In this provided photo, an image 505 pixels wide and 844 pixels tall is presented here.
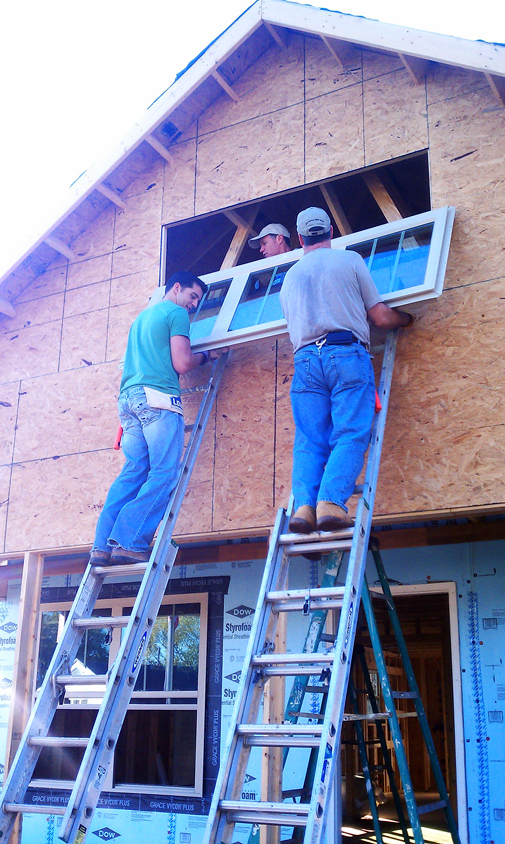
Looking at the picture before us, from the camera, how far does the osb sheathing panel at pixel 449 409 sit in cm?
394

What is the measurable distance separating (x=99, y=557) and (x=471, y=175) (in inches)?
119

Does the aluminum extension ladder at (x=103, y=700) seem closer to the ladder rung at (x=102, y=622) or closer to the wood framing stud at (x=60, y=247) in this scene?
the ladder rung at (x=102, y=622)

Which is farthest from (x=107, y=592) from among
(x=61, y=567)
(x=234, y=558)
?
(x=234, y=558)

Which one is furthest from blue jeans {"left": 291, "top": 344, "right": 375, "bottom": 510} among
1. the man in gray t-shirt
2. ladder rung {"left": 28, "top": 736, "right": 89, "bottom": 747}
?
ladder rung {"left": 28, "top": 736, "right": 89, "bottom": 747}

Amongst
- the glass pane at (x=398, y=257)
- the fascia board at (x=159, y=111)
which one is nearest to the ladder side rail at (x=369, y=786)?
the glass pane at (x=398, y=257)

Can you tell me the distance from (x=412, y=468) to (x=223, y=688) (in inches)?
151

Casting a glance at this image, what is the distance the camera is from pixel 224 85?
18.0 ft

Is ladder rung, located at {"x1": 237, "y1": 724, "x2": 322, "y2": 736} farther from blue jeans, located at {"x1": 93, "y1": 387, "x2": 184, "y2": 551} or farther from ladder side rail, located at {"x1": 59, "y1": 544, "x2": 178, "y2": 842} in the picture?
blue jeans, located at {"x1": 93, "y1": 387, "x2": 184, "y2": 551}

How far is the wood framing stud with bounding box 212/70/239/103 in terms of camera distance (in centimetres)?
545

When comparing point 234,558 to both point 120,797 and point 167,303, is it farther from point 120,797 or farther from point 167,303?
point 167,303

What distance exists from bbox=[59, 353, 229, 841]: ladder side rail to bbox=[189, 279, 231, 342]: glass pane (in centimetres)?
99

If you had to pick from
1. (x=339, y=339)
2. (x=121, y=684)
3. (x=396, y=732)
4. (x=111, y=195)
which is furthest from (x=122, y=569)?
(x=111, y=195)

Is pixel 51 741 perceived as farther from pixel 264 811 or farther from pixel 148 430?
pixel 148 430

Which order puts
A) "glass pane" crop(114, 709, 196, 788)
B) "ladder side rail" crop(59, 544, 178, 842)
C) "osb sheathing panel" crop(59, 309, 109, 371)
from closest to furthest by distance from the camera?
1. "ladder side rail" crop(59, 544, 178, 842)
2. "osb sheathing panel" crop(59, 309, 109, 371)
3. "glass pane" crop(114, 709, 196, 788)
